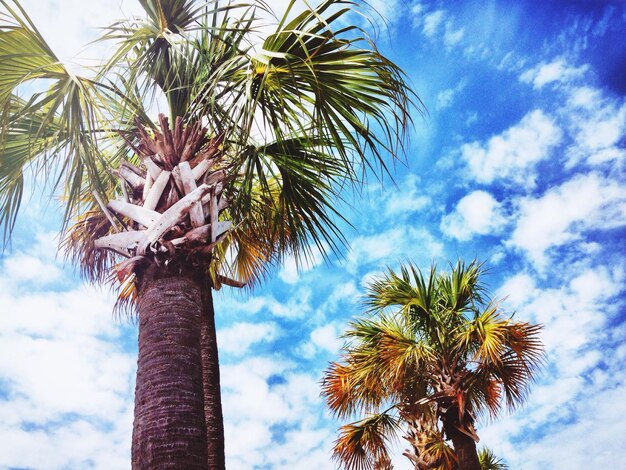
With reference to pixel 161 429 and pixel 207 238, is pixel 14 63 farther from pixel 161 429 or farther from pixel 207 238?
pixel 161 429

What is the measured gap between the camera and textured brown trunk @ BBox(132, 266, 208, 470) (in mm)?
3754

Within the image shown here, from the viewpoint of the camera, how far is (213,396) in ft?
21.8

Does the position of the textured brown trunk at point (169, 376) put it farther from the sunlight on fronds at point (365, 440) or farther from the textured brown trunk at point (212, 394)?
the sunlight on fronds at point (365, 440)

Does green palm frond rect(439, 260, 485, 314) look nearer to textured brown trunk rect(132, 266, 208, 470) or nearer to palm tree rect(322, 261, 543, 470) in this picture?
palm tree rect(322, 261, 543, 470)

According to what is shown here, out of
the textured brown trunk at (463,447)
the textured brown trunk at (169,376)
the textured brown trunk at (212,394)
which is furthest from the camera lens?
the textured brown trunk at (463,447)

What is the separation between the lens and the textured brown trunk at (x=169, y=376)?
375 centimetres

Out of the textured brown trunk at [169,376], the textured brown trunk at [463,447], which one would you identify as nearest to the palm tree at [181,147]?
the textured brown trunk at [169,376]

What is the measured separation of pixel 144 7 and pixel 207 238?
2545mm

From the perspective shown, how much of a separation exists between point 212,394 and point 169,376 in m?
2.81

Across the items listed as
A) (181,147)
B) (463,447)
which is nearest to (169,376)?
(181,147)

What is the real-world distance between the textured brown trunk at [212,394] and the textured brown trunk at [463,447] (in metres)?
3.58

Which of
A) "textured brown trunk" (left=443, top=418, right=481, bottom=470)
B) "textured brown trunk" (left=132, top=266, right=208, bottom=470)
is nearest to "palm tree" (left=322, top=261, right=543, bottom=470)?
"textured brown trunk" (left=443, top=418, right=481, bottom=470)

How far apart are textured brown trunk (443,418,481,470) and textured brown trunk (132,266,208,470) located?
518 centimetres

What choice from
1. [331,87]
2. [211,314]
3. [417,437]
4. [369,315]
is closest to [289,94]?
[331,87]
